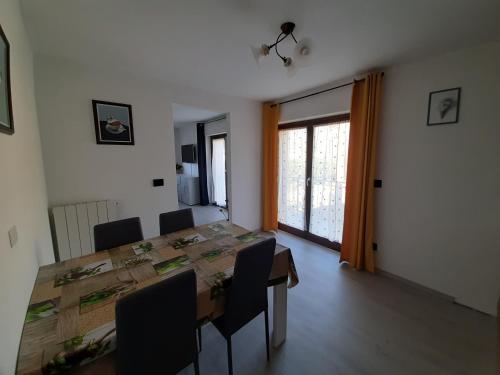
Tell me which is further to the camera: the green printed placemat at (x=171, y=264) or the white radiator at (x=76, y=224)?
the white radiator at (x=76, y=224)

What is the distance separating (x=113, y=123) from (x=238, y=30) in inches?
66.2

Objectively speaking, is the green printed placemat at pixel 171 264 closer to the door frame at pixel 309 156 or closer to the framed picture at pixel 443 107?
the door frame at pixel 309 156

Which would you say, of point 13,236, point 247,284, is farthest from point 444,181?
point 13,236

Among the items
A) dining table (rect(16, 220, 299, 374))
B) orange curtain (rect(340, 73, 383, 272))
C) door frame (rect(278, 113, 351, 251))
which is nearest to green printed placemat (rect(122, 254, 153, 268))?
dining table (rect(16, 220, 299, 374))

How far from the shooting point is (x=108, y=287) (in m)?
1.14

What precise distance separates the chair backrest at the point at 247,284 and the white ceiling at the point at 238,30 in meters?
1.53

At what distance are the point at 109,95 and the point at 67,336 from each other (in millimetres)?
2315

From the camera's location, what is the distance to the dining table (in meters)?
0.79

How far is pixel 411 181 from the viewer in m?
2.26

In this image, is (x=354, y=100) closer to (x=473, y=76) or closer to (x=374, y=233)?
(x=473, y=76)

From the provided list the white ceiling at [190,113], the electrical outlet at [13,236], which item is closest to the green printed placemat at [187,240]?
the electrical outlet at [13,236]

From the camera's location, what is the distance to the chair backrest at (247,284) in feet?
4.06

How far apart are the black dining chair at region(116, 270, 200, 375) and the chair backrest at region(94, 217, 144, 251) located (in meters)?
1.02

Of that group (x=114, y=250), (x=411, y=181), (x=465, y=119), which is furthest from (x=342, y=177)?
(x=114, y=250)
